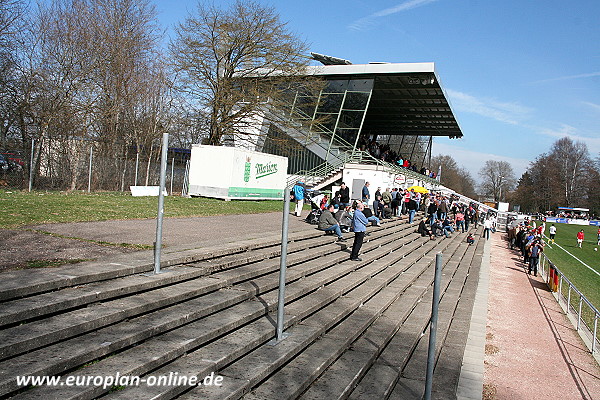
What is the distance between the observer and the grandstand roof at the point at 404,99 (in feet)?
115

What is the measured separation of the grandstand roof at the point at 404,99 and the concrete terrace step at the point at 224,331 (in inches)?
1094

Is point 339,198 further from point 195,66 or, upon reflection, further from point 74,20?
point 74,20

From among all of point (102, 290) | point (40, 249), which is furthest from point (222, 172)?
point (102, 290)

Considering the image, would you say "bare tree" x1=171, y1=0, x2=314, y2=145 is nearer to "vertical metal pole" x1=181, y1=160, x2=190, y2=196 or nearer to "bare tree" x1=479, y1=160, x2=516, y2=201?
"vertical metal pole" x1=181, y1=160, x2=190, y2=196

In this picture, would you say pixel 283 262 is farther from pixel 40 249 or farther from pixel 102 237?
pixel 102 237

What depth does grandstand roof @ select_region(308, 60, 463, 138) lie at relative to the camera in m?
35.2

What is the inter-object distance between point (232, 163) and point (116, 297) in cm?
1879

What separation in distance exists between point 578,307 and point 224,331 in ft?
38.4

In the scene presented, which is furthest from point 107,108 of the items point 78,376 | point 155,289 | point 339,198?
point 78,376

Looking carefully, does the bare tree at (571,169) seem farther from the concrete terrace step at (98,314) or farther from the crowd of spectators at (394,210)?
the concrete terrace step at (98,314)

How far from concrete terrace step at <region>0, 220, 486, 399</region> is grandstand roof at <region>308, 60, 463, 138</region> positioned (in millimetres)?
27796

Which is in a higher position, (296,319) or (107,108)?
(107,108)

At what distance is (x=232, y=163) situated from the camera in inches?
952

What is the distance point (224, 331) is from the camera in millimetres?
5707
